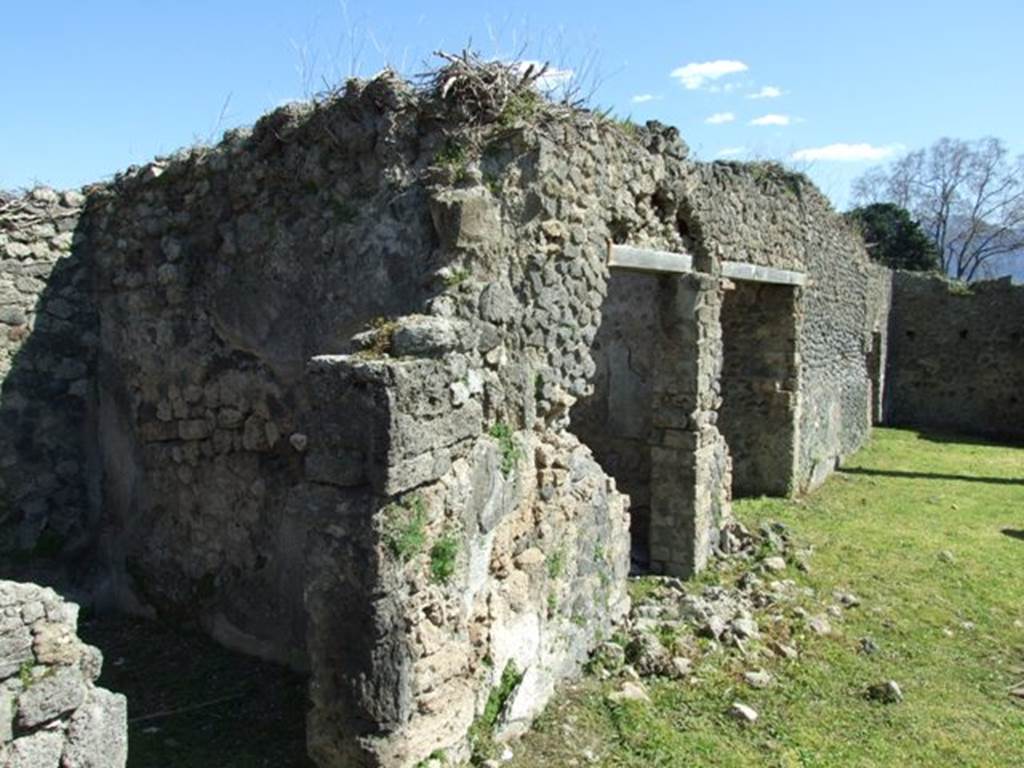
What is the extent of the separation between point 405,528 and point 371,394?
0.62m

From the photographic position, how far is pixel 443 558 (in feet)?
13.9

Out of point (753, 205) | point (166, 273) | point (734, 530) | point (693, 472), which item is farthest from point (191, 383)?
point (753, 205)

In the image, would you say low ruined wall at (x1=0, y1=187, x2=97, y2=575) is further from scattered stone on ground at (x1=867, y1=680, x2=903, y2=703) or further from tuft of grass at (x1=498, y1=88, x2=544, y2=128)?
scattered stone on ground at (x1=867, y1=680, x2=903, y2=703)

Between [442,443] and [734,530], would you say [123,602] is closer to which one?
[442,443]

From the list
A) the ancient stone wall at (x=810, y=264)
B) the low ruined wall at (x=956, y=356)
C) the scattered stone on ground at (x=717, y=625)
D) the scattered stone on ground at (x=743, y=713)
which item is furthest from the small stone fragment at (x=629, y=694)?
the low ruined wall at (x=956, y=356)

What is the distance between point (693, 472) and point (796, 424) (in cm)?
369

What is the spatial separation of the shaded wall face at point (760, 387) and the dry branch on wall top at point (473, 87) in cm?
651

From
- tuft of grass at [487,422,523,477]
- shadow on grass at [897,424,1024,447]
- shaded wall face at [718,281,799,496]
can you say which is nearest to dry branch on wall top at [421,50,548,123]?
tuft of grass at [487,422,523,477]

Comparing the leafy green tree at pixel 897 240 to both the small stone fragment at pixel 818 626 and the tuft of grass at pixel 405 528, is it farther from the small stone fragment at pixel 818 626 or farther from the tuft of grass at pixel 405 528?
the tuft of grass at pixel 405 528

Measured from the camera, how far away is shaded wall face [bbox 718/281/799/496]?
35.9ft

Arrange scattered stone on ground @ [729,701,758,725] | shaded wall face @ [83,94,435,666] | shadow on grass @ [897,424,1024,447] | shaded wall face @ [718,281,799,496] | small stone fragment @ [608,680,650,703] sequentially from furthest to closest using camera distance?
shadow on grass @ [897,424,1024,447], shaded wall face @ [718,281,799,496], small stone fragment @ [608,680,650,703], scattered stone on ground @ [729,701,758,725], shaded wall face @ [83,94,435,666]

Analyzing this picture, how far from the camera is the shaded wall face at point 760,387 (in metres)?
10.9

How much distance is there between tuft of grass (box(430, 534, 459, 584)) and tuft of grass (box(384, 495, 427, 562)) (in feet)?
0.38

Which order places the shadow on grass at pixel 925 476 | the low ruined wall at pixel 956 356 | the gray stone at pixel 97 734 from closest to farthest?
the gray stone at pixel 97 734 < the shadow on grass at pixel 925 476 < the low ruined wall at pixel 956 356
